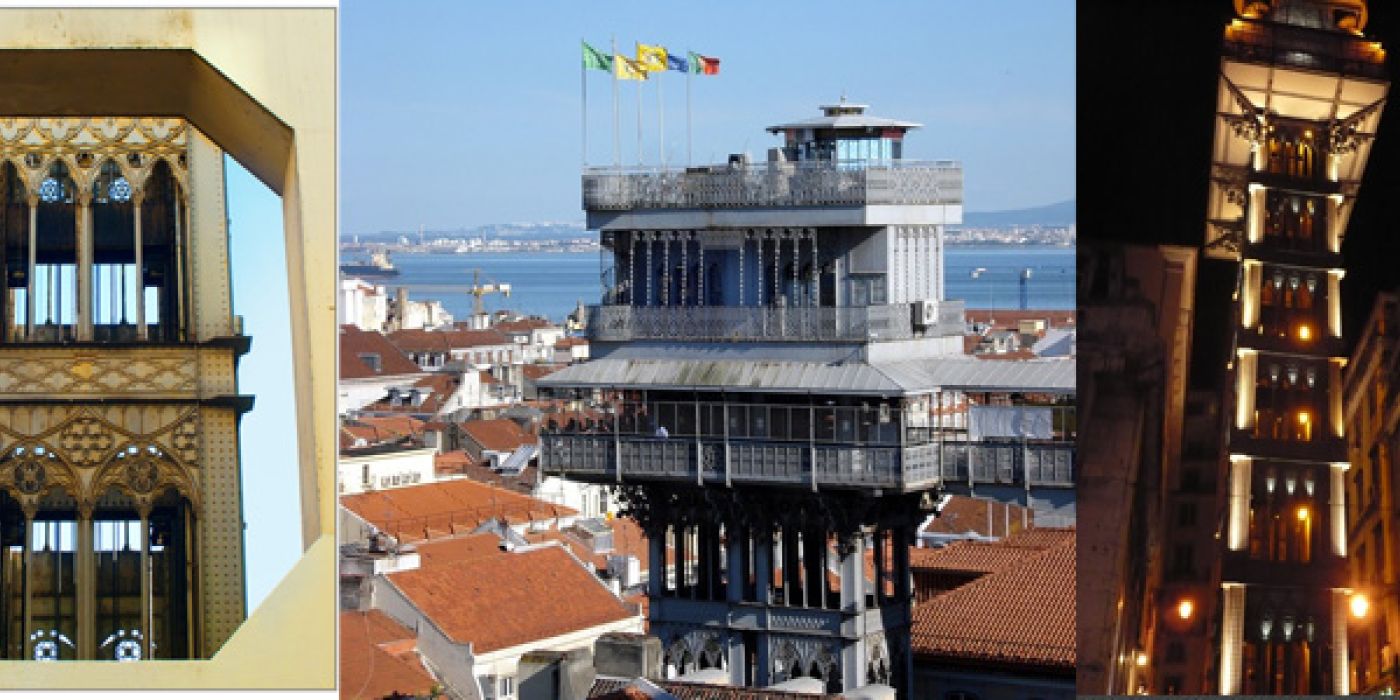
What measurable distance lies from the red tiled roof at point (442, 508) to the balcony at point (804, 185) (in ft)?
44.8

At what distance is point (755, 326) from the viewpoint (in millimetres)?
19344

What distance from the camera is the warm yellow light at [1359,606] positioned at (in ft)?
27.7

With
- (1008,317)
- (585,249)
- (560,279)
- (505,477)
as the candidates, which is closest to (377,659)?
(505,477)

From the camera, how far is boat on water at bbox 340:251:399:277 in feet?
404

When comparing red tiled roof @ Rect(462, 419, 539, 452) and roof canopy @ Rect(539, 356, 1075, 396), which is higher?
roof canopy @ Rect(539, 356, 1075, 396)

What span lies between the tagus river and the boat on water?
621mm

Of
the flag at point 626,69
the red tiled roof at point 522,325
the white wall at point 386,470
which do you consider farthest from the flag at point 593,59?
the red tiled roof at point 522,325

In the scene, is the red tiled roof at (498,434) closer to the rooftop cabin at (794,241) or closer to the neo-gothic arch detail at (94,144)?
the rooftop cabin at (794,241)

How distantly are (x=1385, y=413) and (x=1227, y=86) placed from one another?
1.10m

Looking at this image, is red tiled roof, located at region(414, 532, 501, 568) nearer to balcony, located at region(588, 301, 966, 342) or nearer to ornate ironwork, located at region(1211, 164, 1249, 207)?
balcony, located at region(588, 301, 966, 342)

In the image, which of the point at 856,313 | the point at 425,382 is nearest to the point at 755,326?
the point at 856,313

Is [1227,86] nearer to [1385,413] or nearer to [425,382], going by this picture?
[1385,413]

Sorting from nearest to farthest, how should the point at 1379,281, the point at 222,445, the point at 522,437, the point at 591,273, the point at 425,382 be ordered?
the point at 222,445 < the point at 1379,281 < the point at 522,437 < the point at 425,382 < the point at 591,273

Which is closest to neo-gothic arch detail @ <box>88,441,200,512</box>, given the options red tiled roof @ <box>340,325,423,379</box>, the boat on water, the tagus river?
red tiled roof @ <box>340,325,423,379</box>
